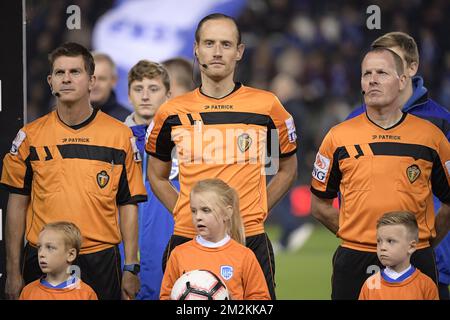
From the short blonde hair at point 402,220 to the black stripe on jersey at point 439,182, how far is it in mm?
464

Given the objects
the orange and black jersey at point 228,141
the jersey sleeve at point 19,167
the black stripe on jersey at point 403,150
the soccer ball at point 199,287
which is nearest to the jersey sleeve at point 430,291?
the black stripe on jersey at point 403,150

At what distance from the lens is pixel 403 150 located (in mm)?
6520

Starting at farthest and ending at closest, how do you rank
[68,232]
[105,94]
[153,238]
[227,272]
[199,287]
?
[105,94] → [153,238] → [68,232] → [227,272] → [199,287]

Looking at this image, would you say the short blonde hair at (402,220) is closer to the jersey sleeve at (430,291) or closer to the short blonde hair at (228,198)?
the jersey sleeve at (430,291)

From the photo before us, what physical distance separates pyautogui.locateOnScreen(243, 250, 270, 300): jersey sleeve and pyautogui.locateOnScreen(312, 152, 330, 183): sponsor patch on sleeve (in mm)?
856

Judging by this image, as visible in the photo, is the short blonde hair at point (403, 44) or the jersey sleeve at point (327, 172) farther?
the short blonde hair at point (403, 44)

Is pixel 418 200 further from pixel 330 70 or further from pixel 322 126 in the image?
pixel 330 70

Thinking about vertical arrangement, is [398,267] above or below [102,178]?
below

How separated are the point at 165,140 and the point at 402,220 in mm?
1515

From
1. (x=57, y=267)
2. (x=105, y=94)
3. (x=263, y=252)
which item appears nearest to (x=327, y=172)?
(x=263, y=252)

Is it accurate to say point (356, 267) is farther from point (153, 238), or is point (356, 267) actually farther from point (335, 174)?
point (153, 238)

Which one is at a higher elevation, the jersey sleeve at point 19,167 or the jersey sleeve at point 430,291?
the jersey sleeve at point 19,167

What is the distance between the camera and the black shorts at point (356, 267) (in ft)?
21.4
